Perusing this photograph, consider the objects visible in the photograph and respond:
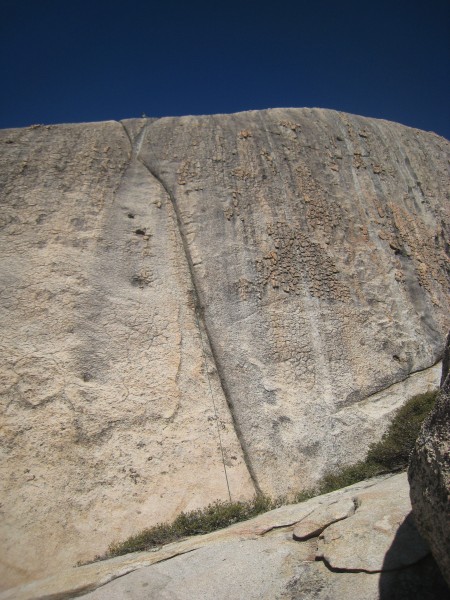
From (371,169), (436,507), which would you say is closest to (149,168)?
(371,169)

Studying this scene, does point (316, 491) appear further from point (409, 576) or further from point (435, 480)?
point (435, 480)

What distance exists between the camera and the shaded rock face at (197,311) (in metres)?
6.68

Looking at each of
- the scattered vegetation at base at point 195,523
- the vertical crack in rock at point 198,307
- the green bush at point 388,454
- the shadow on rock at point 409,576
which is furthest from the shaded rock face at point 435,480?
the vertical crack in rock at point 198,307

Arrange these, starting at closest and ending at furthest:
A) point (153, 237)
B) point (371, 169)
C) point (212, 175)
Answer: point (153, 237), point (212, 175), point (371, 169)

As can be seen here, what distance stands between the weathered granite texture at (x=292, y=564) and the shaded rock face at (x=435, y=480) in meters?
0.73

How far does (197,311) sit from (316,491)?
386 centimetres

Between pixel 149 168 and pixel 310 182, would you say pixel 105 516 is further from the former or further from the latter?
pixel 310 182

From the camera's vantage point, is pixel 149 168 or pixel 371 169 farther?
pixel 371 169

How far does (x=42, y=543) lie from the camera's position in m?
5.91

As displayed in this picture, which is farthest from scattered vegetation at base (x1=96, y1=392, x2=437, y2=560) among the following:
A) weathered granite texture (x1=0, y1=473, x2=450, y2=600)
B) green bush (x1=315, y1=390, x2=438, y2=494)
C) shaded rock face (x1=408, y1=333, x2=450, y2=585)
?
shaded rock face (x1=408, y1=333, x2=450, y2=585)

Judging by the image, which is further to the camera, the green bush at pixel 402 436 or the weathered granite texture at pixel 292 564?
the green bush at pixel 402 436

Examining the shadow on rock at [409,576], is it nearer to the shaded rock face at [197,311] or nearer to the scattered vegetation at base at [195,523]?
the scattered vegetation at base at [195,523]

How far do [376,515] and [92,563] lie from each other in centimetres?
371

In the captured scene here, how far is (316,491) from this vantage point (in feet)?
23.0
